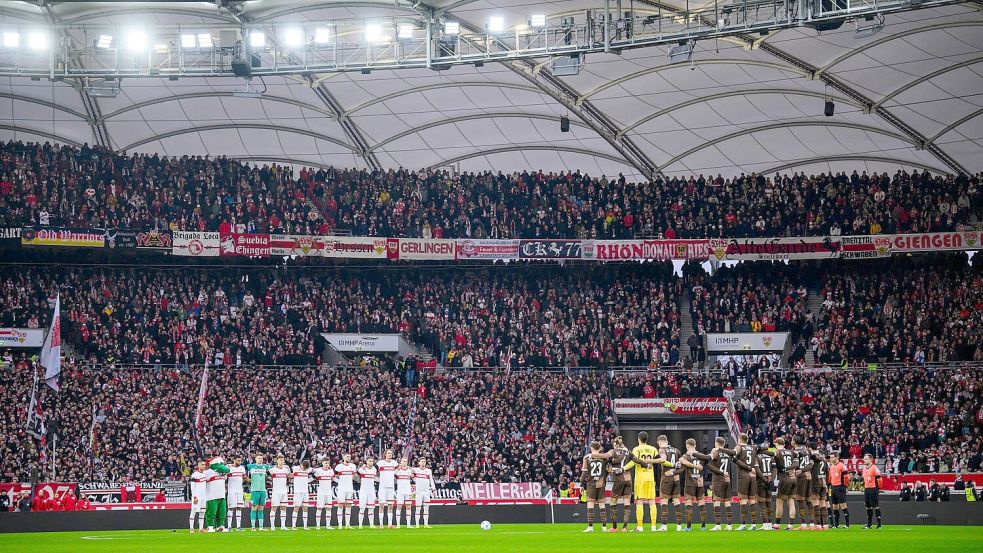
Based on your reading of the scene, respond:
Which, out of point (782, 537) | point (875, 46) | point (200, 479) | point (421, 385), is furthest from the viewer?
point (421, 385)

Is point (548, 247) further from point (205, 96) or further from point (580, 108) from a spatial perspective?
point (205, 96)

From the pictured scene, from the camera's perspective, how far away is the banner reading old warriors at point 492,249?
54125 millimetres

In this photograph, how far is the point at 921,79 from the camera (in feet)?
153

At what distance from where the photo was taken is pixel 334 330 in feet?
175

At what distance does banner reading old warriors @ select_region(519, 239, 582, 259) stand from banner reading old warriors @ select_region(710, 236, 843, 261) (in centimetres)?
614

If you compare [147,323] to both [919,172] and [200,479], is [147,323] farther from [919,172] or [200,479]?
[919,172]

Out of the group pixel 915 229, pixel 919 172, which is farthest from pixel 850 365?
pixel 919 172

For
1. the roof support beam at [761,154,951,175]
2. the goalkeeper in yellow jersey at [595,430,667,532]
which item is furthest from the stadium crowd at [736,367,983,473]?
the goalkeeper in yellow jersey at [595,430,667,532]

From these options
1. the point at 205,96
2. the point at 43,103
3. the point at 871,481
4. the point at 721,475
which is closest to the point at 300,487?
the point at 721,475

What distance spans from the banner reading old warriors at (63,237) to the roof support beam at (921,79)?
1300 inches

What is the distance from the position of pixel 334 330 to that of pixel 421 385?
5.80 m

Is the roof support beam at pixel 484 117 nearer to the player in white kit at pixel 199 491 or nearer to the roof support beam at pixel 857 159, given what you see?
the roof support beam at pixel 857 159

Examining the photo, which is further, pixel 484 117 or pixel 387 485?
pixel 484 117

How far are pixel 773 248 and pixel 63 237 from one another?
101 feet
